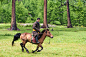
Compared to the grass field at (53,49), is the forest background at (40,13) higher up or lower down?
higher up

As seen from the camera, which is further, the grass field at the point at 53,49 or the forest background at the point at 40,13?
the forest background at the point at 40,13

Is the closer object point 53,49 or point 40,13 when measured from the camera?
point 53,49

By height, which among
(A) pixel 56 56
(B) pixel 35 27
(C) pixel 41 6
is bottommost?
(A) pixel 56 56

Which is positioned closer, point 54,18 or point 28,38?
point 28,38

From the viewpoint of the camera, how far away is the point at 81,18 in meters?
61.0

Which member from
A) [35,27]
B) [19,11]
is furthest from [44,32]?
[19,11]

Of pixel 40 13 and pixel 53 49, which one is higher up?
pixel 40 13

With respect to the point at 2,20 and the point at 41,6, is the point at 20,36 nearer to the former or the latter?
Answer: the point at 41,6

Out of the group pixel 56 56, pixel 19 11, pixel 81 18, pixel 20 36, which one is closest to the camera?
pixel 56 56

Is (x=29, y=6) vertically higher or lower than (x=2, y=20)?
higher

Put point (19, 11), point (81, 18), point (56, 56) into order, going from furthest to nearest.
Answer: point (19, 11) < point (81, 18) < point (56, 56)

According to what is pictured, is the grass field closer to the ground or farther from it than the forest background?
closer to the ground

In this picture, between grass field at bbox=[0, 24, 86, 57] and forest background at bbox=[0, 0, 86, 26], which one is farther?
forest background at bbox=[0, 0, 86, 26]

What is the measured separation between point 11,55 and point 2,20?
64524mm
